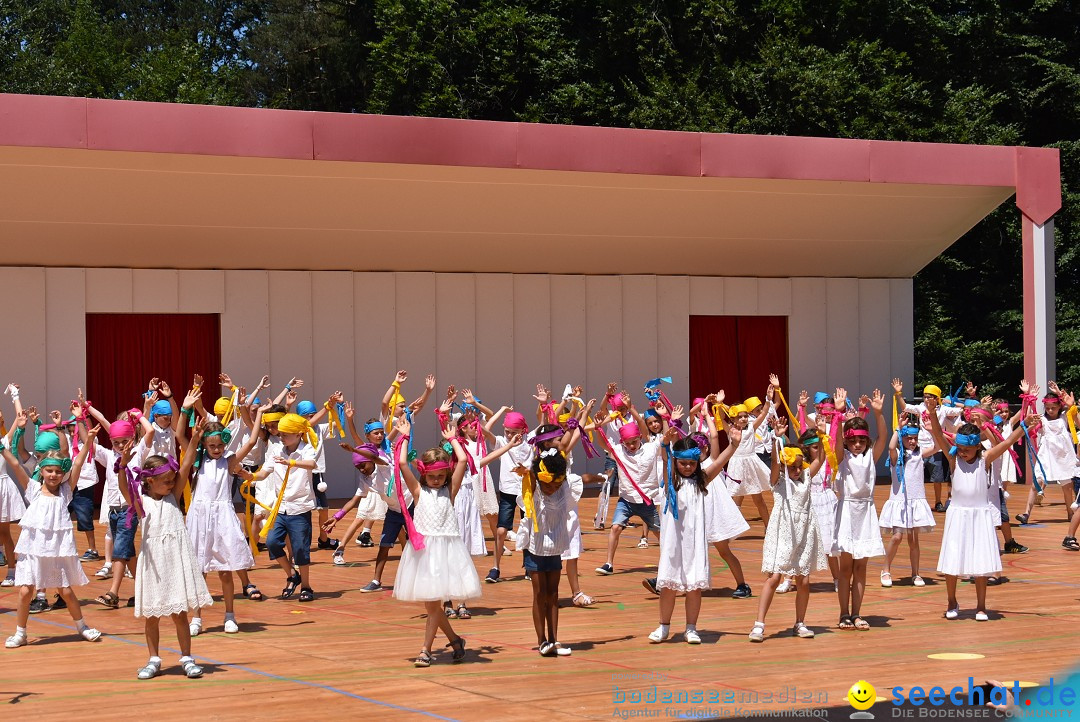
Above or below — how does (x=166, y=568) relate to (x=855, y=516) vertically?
below

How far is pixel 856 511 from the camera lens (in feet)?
34.8

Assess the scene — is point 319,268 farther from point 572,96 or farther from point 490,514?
point 572,96

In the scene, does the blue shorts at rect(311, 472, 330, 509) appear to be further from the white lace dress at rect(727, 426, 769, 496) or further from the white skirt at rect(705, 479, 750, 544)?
the white skirt at rect(705, 479, 750, 544)

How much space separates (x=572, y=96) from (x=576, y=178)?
1291 cm

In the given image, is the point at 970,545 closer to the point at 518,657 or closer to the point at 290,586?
the point at 518,657

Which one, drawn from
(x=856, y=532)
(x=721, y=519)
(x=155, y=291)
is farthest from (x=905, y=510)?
(x=155, y=291)

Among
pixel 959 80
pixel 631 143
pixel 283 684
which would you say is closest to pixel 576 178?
pixel 631 143

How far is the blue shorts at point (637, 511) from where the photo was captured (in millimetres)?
13367

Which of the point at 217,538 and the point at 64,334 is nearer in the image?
the point at 217,538

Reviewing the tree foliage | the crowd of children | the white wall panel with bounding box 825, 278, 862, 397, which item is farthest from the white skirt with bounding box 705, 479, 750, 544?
the tree foliage

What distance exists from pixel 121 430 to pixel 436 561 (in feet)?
14.5

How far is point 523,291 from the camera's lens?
22.7 meters

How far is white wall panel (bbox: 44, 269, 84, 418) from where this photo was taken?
19.9 meters

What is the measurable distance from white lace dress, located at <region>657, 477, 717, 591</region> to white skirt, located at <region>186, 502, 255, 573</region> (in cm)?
323
